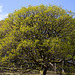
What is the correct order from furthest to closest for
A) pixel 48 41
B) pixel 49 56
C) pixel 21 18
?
pixel 21 18 → pixel 49 56 → pixel 48 41

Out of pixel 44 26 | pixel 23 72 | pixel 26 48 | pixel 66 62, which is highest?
pixel 44 26

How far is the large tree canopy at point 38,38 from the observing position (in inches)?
Answer: 478

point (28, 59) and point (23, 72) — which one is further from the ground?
point (28, 59)

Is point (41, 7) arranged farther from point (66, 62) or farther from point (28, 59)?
point (66, 62)

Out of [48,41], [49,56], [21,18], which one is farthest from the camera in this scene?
[21,18]

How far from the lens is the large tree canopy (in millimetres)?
12142

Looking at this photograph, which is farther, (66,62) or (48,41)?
(66,62)

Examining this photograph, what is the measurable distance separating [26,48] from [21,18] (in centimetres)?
391

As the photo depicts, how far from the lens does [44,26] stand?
13.5m

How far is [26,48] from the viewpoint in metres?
12.5

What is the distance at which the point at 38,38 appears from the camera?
43.5ft

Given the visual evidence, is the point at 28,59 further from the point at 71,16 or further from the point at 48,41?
the point at 71,16

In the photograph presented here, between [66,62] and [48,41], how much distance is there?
4188mm

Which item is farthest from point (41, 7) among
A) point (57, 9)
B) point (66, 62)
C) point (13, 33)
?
point (66, 62)
